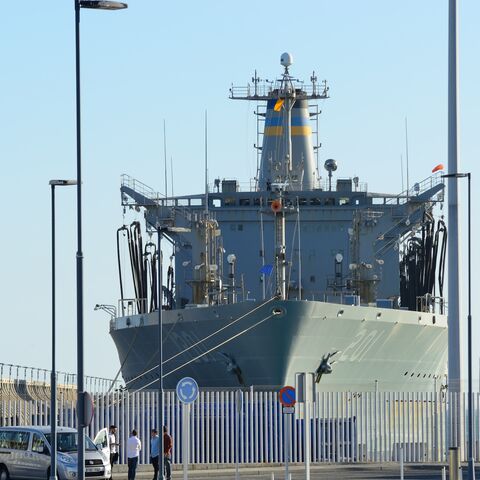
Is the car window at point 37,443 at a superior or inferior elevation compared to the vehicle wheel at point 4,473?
superior

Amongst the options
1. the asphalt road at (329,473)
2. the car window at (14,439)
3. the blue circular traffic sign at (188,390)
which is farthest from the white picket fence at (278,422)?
the blue circular traffic sign at (188,390)

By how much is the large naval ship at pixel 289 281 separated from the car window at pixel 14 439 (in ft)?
58.5

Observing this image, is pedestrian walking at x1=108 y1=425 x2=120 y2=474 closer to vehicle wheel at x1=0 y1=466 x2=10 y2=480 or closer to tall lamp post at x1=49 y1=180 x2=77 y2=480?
vehicle wheel at x1=0 y1=466 x2=10 y2=480

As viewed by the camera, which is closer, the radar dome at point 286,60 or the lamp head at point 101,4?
the lamp head at point 101,4

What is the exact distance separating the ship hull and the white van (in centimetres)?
1777

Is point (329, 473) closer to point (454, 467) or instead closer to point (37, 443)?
point (37, 443)

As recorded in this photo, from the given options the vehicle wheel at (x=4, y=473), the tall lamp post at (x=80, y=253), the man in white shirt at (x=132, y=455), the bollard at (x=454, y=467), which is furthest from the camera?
the man in white shirt at (x=132, y=455)

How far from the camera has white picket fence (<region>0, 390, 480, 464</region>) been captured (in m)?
42.4

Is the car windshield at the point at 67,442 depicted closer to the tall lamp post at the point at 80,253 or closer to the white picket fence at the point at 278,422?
the white picket fence at the point at 278,422

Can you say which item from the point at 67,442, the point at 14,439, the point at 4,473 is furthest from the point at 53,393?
the point at 4,473

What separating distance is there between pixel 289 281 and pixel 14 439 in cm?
2355

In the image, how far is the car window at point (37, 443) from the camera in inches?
1357

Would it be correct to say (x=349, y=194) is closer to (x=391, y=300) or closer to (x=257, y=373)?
(x=391, y=300)

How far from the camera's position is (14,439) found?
115 feet
